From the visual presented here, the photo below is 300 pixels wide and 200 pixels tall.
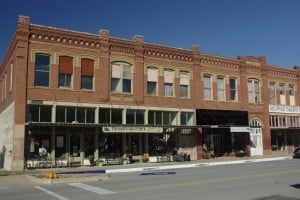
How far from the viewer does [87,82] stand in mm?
28266

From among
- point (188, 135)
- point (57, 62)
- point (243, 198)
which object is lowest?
point (243, 198)

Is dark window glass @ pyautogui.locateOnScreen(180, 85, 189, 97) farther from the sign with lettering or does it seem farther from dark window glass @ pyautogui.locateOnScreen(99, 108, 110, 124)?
Answer: the sign with lettering

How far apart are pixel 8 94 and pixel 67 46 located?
6.13 metres

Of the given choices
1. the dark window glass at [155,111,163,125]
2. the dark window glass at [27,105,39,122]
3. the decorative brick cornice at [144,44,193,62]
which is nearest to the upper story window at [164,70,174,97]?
the decorative brick cornice at [144,44,193,62]

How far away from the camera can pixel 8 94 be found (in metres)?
28.7

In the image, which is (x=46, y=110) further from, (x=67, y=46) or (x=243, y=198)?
(x=243, y=198)

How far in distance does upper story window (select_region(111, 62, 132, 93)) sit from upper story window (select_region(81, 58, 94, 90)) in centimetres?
183

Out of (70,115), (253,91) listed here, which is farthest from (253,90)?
(70,115)

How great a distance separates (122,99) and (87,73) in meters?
3.48

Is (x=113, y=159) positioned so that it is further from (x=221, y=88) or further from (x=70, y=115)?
(x=221, y=88)

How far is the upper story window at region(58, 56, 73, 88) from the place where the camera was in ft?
89.0

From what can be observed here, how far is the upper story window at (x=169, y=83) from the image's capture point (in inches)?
1275

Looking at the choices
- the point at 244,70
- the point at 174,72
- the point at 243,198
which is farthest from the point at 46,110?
the point at 244,70

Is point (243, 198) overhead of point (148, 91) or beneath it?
beneath
